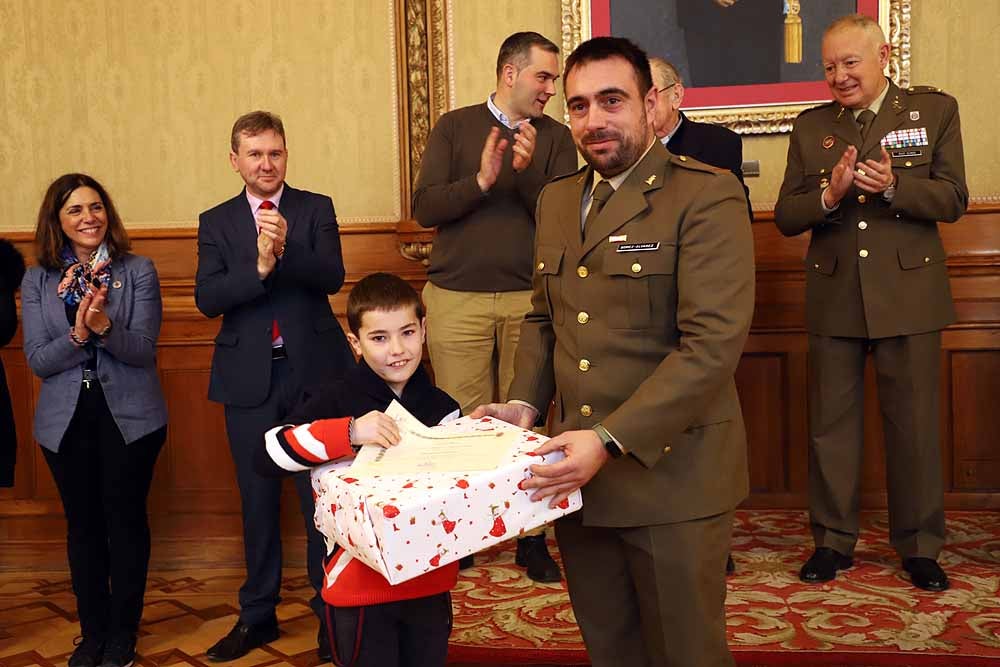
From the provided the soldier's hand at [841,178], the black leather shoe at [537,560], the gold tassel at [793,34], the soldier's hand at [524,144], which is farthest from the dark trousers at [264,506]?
the gold tassel at [793,34]

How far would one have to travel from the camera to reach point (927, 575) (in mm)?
3500

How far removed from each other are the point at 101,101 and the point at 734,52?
8.91 ft

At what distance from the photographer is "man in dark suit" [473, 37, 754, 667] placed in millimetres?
1908

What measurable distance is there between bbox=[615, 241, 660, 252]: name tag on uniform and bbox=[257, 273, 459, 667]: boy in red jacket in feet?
1.66

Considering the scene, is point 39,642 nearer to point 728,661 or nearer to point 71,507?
point 71,507

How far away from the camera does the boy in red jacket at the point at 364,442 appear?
210 cm

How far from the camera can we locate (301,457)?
209cm

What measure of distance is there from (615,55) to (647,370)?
592 mm

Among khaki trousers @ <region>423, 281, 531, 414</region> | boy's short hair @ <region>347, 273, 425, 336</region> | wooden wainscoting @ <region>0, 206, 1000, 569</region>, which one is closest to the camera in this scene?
boy's short hair @ <region>347, 273, 425, 336</region>

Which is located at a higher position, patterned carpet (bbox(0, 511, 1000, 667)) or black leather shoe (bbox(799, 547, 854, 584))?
black leather shoe (bbox(799, 547, 854, 584))

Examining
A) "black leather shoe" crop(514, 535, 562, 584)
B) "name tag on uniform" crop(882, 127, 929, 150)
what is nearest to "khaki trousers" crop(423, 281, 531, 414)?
"black leather shoe" crop(514, 535, 562, 584)

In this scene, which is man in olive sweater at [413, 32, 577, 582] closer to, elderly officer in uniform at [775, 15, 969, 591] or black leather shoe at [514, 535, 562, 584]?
black leather shoe at [514, 535, 562, 584]

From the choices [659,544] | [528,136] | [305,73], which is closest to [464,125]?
[528,136]

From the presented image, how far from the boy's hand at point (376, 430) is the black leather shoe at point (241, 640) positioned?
1.63 meters
